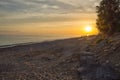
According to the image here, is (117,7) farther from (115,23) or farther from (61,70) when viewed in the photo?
(61,70)

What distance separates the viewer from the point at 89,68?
23.2 metres

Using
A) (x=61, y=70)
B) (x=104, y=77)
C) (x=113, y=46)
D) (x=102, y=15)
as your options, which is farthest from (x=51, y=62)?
(x=102, y=15)

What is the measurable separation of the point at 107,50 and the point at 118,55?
3.19m

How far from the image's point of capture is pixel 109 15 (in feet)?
129

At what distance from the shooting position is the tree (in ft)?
129

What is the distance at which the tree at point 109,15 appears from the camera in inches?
1545

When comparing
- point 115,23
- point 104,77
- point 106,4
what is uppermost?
point 106,4

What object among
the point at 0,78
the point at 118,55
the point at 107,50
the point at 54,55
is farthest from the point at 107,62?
the point at 54,55

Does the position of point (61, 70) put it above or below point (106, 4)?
below

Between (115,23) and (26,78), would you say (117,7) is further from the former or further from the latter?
(26,78)

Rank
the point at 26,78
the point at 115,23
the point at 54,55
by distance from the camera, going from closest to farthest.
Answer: the point at 26,78 → the point at 54,55 → the point at 115,23

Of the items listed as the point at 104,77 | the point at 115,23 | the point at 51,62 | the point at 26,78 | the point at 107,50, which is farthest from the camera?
the point at 115,23

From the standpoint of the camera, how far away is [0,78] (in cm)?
2316

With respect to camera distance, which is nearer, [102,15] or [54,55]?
[54,55]
